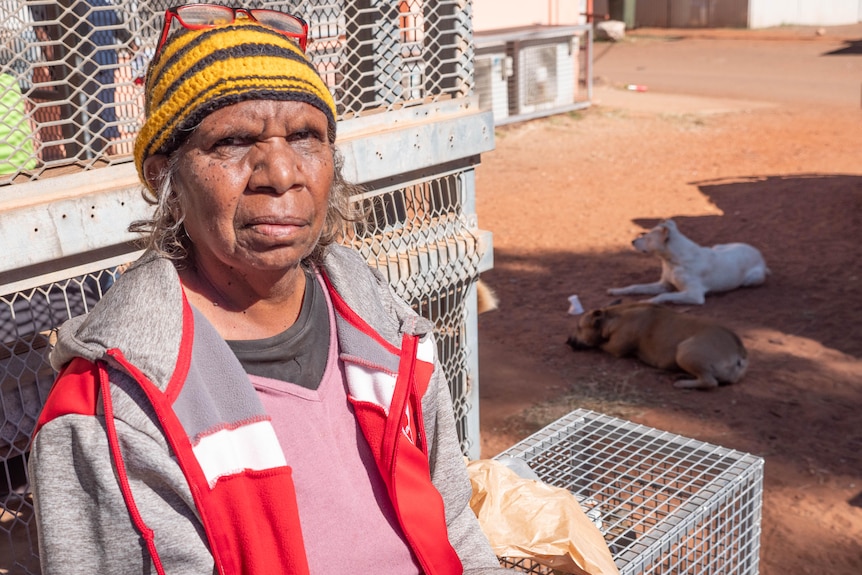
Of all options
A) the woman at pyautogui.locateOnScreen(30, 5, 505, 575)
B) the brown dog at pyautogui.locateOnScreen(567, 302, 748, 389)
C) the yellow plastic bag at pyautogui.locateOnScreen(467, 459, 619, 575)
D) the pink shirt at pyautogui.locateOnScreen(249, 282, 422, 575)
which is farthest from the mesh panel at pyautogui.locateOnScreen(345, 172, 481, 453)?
the brown dog at pyautogui.locateOnScreen(567, 302, 748, 389)

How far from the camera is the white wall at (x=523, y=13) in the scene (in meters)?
15.8

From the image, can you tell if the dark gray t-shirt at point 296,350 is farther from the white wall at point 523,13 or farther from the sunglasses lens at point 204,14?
the white wall at point 523,13

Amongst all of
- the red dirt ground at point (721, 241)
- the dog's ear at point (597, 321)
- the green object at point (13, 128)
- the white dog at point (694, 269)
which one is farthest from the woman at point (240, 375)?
the white dog at point (694, 269)

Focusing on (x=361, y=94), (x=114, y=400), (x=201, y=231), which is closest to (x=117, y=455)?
(x=114, y=400)

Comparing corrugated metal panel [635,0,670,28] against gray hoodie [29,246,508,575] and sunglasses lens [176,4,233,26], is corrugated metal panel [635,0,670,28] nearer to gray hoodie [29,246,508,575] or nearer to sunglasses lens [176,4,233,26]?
sunglasses lens [176,4,233,26]

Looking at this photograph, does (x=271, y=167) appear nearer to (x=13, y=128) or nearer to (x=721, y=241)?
(x=13, y=128)

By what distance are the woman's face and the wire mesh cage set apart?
1.35 meters

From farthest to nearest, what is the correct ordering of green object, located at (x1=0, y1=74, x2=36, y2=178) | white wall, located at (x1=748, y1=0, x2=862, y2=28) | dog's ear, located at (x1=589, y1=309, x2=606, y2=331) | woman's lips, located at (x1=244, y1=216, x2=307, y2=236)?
white wall, located at (x1=748, y1=0, x2=862, y2=28) → dog's ear, located at (x1=589, y1=309, x2=606, y2=331) → green object, located at (x1=0, y1=74, x2=36, y2=178) → woman's lips, located at (x1=244, y1=216, x2=307, y2=236)

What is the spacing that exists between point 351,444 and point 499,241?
320 inches

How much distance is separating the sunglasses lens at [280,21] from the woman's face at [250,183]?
20cm

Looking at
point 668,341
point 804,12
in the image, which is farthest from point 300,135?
point 804,12

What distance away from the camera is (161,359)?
5.42ft

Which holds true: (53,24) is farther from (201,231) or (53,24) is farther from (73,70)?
(201,231)

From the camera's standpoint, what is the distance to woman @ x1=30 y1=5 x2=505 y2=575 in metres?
1.59
